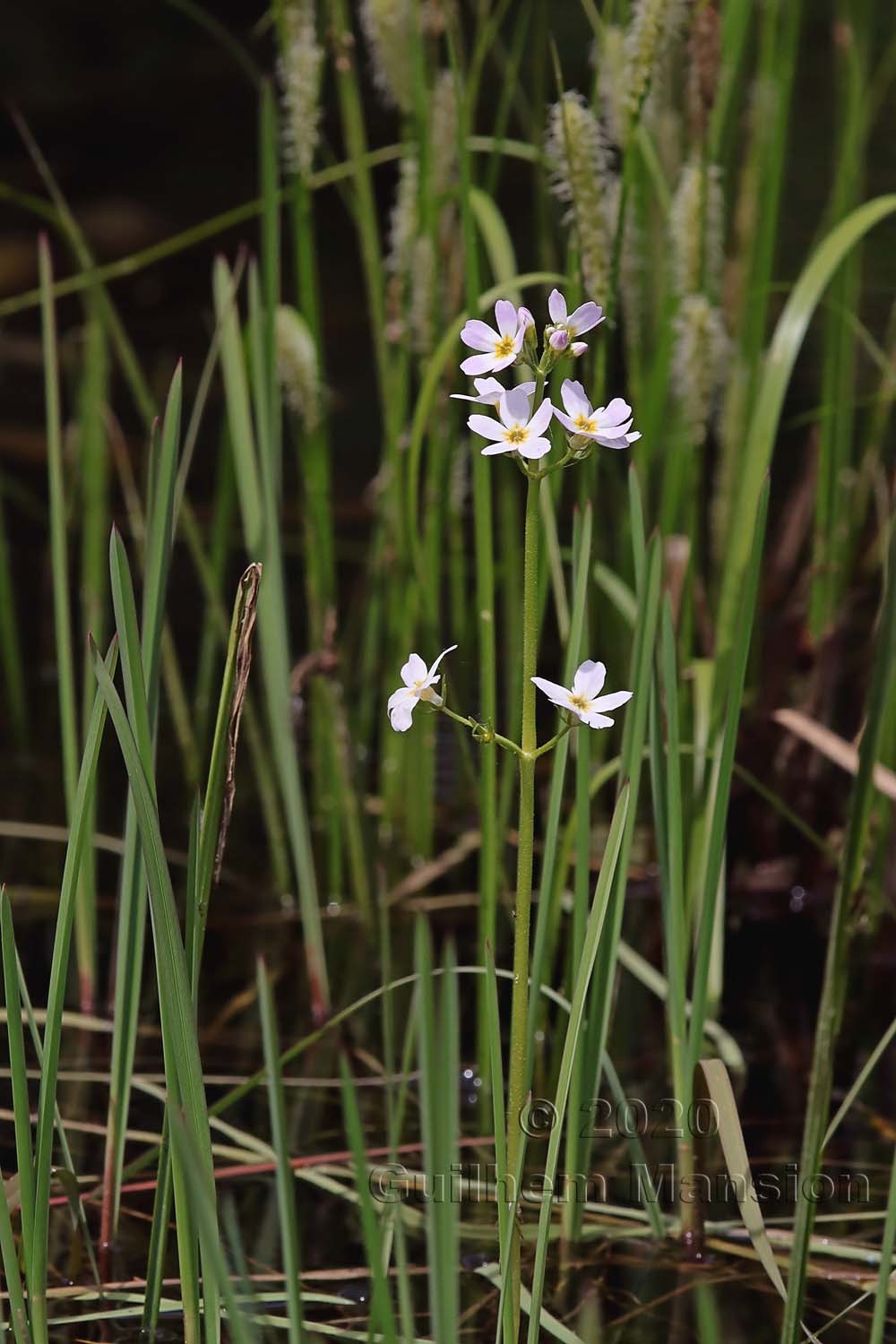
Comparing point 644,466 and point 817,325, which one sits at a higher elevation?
point 817,325

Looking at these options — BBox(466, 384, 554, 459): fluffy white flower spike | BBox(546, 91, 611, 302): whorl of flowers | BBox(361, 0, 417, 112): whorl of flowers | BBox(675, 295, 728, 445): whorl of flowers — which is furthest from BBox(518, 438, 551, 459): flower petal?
BBox(361, 0, 417, 112): whorl of flowers

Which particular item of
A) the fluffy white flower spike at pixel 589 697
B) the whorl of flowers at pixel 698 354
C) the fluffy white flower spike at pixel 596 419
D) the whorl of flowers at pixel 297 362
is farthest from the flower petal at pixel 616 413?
the whorl of flowers at pixel 297 362

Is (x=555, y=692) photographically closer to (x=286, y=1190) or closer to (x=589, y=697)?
(x=589, y=697)

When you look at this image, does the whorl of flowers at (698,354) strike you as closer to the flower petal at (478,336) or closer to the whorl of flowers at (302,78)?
the whorl of flowers at (302,78)

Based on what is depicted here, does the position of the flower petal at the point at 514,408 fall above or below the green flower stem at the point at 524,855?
above

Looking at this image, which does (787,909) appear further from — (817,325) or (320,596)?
(817,325)

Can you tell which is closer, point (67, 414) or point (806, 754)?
point (806, 754)

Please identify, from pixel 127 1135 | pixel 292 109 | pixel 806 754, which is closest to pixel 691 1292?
pixel 127 1135
